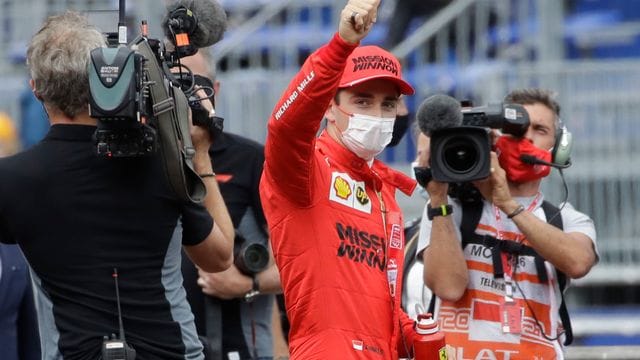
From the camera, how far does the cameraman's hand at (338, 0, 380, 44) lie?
12.4ft

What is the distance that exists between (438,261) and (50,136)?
5.91ft

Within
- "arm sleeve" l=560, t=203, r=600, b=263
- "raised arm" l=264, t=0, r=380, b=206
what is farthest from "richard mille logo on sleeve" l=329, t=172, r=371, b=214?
"arm sleeve" l=560, t=203, r=600, b=263

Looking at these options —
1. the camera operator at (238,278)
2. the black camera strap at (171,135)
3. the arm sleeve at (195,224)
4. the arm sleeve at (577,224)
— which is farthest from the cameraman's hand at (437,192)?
the black camera strap at (171,135)

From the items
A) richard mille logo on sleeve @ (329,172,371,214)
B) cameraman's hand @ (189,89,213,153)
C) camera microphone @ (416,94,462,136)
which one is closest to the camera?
richard mille logo on sleeve @ (329,172,371,214)

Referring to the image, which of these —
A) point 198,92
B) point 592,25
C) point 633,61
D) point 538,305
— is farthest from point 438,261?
point 592,25

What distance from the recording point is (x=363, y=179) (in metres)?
4.43

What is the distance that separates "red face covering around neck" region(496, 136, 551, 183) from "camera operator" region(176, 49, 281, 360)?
104 centimetres

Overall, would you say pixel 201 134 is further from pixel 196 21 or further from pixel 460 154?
pixel 460 154

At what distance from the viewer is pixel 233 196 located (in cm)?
553

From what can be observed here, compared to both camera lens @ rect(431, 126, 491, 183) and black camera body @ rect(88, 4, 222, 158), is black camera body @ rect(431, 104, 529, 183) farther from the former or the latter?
black camera body @ rect(88, 4, 222, 158)

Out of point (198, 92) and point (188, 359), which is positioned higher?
point (198, 92)

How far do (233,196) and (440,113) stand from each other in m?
1.03

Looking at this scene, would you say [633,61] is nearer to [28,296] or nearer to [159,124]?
[28,296]

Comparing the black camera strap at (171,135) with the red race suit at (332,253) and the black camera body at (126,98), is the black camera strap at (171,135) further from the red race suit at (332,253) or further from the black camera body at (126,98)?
the red race suit at (332,253)
